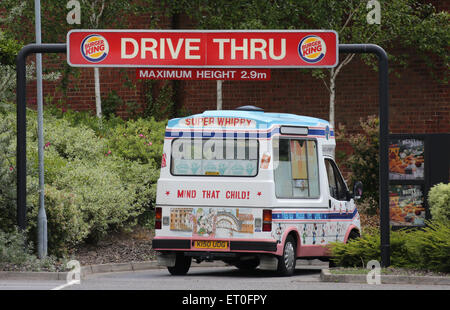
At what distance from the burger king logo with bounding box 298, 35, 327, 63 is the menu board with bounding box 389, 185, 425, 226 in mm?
4923

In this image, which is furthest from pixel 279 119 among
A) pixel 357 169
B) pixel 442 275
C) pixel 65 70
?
pixel 65 70

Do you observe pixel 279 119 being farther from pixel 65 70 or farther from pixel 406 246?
pixel 65 70

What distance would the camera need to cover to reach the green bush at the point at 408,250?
14195 millimetres

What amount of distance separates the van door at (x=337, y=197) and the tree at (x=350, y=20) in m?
7.74

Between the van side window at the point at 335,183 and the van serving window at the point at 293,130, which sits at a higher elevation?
the van serving window at the point at 293,130

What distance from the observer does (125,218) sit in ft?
66.7

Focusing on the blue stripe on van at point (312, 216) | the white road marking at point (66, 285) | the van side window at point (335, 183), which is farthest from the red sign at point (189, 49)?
the white road marking at point (66, 285)

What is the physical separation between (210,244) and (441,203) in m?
4.82

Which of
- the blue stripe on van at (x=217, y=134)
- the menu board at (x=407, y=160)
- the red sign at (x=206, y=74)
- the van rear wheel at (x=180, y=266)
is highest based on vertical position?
the red sign at (x=206, y=74)

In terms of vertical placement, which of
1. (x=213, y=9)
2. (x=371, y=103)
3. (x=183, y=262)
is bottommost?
(x=183, y=262)

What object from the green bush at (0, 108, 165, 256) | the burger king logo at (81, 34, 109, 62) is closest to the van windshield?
the burger king logo at (81, 34, 109, 62)

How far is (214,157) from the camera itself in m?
16.4

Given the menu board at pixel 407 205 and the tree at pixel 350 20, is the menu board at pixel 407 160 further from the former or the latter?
the tree at pixel 350 20
